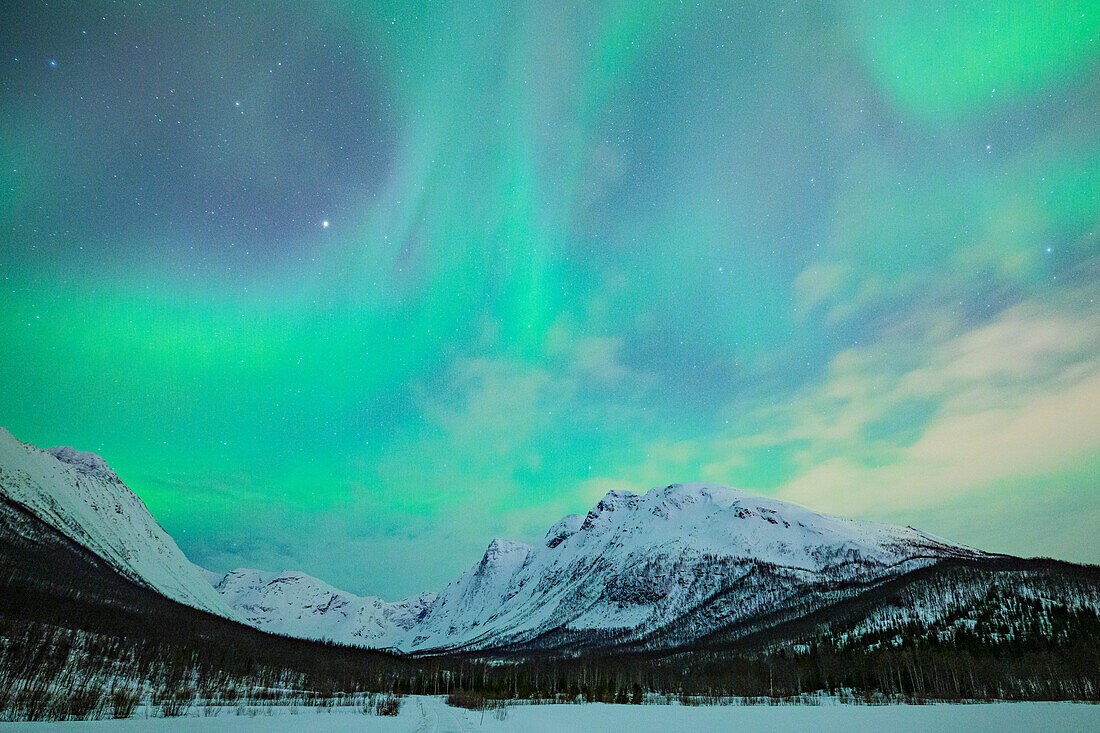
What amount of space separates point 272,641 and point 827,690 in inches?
6287

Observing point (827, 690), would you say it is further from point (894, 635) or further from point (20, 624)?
point (20, 624)

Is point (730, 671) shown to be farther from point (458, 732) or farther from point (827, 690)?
point (458, 732)

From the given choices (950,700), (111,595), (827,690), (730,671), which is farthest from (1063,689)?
(111,595)

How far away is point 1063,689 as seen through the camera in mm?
100125

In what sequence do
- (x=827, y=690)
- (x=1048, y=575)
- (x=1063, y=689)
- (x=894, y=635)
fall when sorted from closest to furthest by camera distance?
(x=1063, y=689)
(x=827, y=690)
(x=894, y=635)
(x=1048, y=575)

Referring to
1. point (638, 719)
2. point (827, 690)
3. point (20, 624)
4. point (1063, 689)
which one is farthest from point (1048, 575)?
point (20, 624)

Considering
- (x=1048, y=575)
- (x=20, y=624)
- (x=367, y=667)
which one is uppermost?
(x=1048, y=575)

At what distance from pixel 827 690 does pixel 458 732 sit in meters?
119

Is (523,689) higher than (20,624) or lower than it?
lower

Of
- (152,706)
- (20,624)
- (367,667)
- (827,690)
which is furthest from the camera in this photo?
(367,667)

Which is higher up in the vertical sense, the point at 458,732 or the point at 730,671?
the point at 458,732

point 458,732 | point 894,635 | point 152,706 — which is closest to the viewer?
point 458,732

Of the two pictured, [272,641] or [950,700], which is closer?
[950,700]

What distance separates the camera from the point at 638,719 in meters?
50.4
